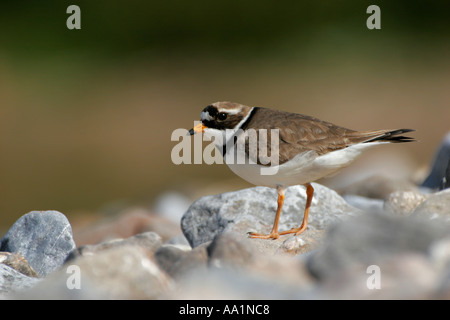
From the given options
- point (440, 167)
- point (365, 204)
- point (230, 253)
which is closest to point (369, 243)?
point (230, 253)

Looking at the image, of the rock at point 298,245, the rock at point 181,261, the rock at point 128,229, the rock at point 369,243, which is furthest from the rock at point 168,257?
the rock at point 128,229

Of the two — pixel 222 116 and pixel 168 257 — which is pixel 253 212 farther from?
pixel 168 257

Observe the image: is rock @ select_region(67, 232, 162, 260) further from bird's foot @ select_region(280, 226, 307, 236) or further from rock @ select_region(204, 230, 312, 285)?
bird's foot @ select_region(280, 226, 307, 236)

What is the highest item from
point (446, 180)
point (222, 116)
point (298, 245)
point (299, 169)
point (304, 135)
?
point (222, 116)

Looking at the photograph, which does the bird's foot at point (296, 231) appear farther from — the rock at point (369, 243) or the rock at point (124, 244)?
the rock at point (369, 243)

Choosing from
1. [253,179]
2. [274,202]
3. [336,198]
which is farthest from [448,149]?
[253,179]
